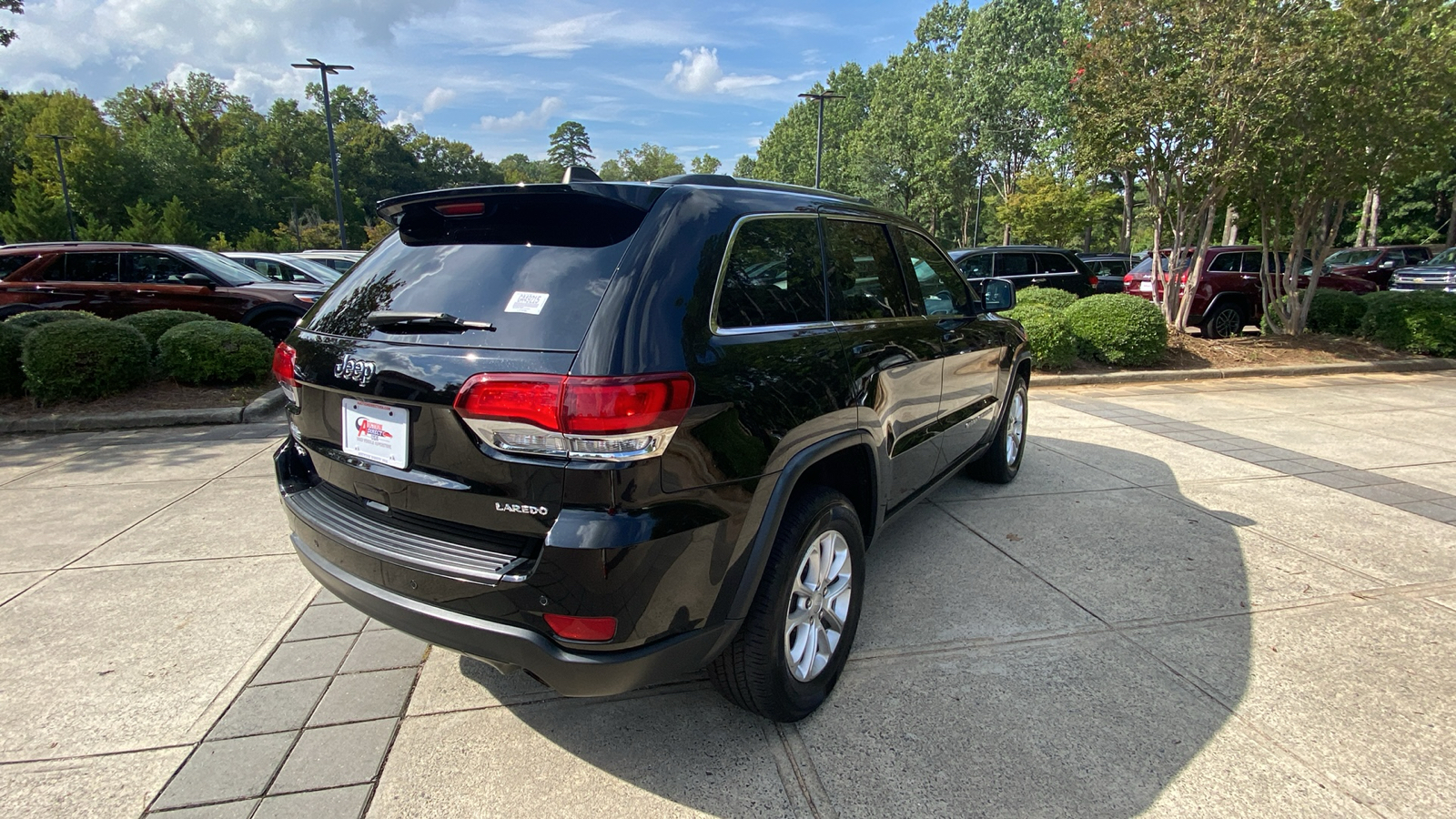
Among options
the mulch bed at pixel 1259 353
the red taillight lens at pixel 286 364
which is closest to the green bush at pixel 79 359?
the red taillight lens at pixel 286 364

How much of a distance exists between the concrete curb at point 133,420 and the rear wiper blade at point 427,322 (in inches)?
224

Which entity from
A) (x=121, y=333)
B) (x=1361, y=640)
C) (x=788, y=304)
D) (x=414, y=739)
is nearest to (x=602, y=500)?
(x=788, y=304)

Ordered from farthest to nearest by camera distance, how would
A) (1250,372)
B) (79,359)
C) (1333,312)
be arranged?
(1333,312) → (1250,372) → (79,359)

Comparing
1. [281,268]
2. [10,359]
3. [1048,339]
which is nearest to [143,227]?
[281,268]

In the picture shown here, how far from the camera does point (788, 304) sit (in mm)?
2416

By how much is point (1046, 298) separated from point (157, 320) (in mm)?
11252

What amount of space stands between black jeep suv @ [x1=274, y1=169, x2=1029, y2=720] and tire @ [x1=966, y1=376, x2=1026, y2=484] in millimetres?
2200

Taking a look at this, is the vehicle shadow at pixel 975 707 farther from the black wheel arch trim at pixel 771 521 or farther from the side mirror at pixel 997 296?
the side mirror at pixel 997 296

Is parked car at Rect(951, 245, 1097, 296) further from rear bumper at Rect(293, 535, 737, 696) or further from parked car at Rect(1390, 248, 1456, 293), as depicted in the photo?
rear bumper at Rect(293, 535, 737, 696)

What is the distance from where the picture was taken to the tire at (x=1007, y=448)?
4645 millimetres

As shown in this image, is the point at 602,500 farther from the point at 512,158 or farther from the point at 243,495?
the point at 512,158

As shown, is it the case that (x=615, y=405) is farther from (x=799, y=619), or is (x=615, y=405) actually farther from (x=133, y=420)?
(x=133, y=420)

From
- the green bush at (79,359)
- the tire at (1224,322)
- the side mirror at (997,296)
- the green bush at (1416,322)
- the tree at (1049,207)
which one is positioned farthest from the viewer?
the tree at (1049,207)

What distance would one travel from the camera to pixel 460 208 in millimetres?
2307
